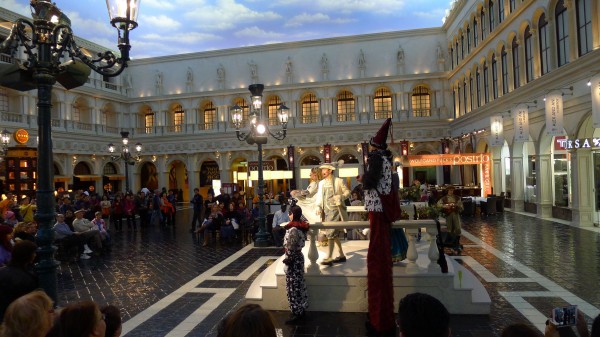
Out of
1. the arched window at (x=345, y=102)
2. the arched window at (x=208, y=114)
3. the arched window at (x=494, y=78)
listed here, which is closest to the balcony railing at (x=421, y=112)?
the arched window at (x=345, y=102)

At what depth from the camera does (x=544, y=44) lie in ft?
49.6

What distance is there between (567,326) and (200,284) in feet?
20.8

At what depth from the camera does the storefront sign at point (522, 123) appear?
1512cm

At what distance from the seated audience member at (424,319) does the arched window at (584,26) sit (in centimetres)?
1326

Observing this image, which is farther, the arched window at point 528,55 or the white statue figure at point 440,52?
the white statue figure at point 440,52

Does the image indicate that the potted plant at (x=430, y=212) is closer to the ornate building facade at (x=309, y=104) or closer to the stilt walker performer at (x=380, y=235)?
the stilt walker performer at (x=380, y=235)

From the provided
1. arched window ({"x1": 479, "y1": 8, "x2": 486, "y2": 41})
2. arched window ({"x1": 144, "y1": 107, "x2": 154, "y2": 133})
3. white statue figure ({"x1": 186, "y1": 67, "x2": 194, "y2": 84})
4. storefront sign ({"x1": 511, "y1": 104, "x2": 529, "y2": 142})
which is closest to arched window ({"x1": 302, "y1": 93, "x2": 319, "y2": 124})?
white statue figure ({"x1": 186, "y1": 67, "x2": 194, "y2": 84})

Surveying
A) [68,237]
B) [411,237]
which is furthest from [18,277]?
[68,237]

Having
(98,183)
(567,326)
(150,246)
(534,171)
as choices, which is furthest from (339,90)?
(567,326)

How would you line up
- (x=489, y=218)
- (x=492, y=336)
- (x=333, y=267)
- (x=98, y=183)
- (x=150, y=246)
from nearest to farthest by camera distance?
1. (x=492, y=336)
2. (x=333, y=267)
3. (x=150, y=246)
4. (x=489, y=218)
5. (x=98, y=183)

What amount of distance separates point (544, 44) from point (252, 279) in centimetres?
1362

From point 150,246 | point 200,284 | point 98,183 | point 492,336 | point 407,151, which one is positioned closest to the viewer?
point 492,336

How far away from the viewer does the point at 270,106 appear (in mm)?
31234

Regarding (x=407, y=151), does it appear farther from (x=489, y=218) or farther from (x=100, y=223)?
(x=100, y=223)
